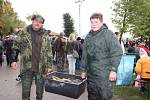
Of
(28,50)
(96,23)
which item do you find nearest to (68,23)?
(28,50)

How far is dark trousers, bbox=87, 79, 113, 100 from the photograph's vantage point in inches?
283

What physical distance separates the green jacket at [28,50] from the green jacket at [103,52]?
1176 millimetres

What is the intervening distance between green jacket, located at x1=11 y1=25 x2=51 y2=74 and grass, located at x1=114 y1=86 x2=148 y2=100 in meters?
3.82

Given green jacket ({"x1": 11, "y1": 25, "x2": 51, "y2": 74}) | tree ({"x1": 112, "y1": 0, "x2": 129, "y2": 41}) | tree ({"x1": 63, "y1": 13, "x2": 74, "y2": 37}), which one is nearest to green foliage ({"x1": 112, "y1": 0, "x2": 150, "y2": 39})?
tree ({"x1": 112, "y1": 0, "x2": 129, "y2": 41})

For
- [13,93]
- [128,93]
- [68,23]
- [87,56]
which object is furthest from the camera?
[68,23]

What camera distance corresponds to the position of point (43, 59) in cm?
820

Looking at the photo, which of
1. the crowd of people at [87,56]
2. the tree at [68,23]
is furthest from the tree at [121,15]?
the tree at [68,23]

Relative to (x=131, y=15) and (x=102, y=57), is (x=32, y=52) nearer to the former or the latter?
(x=102, y=57)

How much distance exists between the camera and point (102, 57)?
23.6 ft

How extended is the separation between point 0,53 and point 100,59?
1715cm

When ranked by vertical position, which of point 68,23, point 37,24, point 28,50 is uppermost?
point 68,23

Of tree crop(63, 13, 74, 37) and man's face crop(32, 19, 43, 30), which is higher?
tree crop(63, 13, 74, 37)

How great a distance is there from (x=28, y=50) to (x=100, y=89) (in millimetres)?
1692

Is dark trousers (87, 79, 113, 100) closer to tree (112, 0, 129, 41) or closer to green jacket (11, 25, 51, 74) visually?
green jacket (11, 25, 51, 74)
